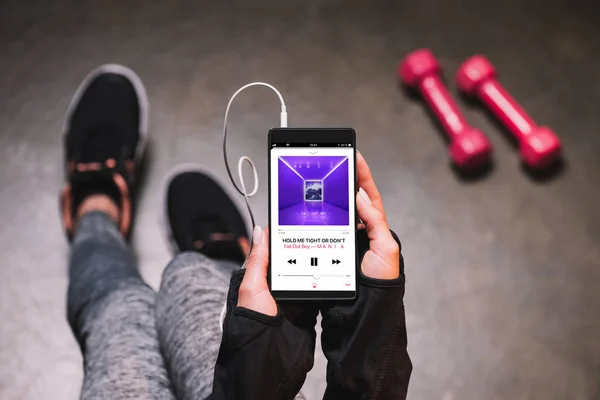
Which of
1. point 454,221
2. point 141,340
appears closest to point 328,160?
point 141,340

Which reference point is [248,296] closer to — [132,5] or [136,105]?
[136,105]

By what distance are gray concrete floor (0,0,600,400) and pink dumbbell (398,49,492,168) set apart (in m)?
0.03

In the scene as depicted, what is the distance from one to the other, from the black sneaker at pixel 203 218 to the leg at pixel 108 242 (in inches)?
3.0

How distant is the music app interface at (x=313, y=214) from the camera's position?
2.07 feet

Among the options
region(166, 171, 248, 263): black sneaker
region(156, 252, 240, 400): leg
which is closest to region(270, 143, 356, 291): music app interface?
region(156, 252, 240, 400): leg

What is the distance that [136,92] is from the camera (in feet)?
3.53

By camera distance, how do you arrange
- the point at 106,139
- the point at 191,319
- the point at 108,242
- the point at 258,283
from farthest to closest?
the point at 106,139
the point at 108,242
the point at 191,319
the point at 258,283

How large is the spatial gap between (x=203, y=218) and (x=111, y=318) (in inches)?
10.1

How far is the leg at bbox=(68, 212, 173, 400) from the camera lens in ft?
2.44

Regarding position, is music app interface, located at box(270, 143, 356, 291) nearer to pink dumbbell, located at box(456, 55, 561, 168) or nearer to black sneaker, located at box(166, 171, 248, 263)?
black sneaker, located at box(166, 171, 248, 263)

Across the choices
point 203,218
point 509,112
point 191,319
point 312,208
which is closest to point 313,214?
point 312,208

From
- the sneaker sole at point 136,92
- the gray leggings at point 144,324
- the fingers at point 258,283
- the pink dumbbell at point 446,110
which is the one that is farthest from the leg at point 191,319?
the pink dumbbell at point 446,110

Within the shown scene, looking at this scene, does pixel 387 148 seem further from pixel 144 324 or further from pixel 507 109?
pixel 144 324

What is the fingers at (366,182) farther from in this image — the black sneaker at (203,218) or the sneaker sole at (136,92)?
the sneaker sole at (136,92)
